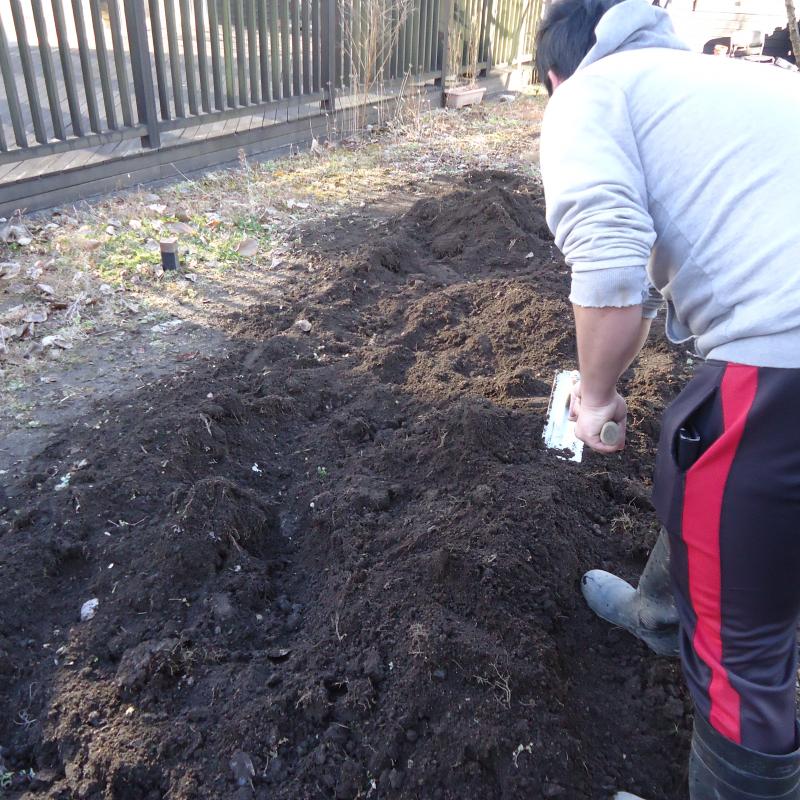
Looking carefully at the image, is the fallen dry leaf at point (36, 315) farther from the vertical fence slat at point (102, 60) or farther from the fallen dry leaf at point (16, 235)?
the vertical fence slat at point (102, 60)

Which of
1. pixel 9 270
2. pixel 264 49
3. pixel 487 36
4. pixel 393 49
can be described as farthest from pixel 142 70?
pixel 487 36

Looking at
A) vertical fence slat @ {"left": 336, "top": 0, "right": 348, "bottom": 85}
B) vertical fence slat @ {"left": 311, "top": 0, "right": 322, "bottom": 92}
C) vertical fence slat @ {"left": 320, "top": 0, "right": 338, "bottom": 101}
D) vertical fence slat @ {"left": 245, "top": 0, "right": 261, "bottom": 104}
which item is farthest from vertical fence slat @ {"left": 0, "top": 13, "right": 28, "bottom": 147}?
vertical fence slat @ {"left": 336, "top": 0, "right": 348, "bottom": 85}

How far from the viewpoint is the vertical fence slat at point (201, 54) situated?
22.1 ft

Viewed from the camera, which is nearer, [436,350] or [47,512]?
[47,512]

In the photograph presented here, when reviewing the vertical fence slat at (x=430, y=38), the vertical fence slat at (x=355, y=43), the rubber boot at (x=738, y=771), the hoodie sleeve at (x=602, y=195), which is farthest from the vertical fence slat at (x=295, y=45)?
the rubber boot at (x=738, y=771)

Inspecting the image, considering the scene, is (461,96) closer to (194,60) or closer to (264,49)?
(264,49)

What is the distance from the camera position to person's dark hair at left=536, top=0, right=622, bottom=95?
179 centimetres

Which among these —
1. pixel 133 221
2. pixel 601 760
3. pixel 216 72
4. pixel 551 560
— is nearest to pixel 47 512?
pixel 551 560

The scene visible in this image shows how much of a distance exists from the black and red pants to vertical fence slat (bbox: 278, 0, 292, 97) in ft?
24.2

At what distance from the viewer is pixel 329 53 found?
8.27m

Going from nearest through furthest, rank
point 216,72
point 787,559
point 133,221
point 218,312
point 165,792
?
point 787,559 < point 165,792 < point 218,312 < point 133,221 < point 216,72

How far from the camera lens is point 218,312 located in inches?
177

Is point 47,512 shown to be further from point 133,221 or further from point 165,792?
point 133,221

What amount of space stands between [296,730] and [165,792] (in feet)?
1.14
